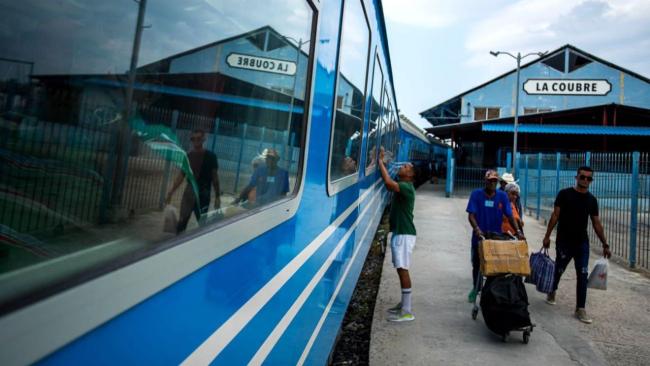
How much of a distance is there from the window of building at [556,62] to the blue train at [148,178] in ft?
109

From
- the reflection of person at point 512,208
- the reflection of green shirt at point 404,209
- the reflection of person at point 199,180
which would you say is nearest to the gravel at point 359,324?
the reflection of green shirt at point 404,209

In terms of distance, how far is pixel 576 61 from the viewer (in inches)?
1161

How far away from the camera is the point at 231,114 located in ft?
3.89

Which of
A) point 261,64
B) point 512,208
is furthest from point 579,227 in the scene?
point 261,64

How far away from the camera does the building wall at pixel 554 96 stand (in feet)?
94.2

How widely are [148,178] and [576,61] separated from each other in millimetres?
34220

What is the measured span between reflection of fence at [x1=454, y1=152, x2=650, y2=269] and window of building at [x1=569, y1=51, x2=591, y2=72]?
17.5 metres

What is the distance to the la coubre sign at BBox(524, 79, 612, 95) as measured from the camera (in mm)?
29031

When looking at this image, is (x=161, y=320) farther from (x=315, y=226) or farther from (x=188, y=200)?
(x=315, y=226)

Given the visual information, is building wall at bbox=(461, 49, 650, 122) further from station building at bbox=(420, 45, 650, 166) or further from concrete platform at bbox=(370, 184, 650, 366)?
concrete platform at bbox=(370, 184, 650, 366)

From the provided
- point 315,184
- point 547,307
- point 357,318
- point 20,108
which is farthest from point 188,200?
point 547,307

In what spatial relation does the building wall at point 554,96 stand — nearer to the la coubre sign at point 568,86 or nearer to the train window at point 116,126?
the la coubre sign at point 568,86

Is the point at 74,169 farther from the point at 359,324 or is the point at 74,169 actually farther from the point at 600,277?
the point at 600,277

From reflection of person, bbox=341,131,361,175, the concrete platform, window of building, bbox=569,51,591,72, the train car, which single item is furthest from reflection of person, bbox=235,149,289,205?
window of building, bbox=569,51,591,72
